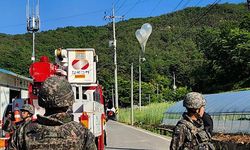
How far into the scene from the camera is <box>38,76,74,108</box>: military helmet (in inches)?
133

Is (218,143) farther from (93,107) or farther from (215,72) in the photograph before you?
(215,72)

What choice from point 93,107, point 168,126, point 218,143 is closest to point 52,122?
point 93,107

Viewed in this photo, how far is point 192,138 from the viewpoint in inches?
232

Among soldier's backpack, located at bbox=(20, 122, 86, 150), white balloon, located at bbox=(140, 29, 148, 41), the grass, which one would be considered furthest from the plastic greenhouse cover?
soldier's backpack, located at bbox=(20, 122, 86, 150)

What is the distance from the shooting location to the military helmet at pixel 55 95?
11.1 ft

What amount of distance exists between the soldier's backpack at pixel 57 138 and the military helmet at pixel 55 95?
16cm

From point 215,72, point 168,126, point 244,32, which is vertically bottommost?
point 168,126

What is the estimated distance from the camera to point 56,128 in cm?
336

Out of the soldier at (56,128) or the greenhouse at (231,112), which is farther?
the greenhouse at (231,112)

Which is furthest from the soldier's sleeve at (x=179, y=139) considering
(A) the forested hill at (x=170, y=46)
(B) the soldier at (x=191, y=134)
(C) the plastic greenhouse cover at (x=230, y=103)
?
(A) the forested hill at (x=170, y=46)

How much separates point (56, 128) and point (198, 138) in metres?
2.95

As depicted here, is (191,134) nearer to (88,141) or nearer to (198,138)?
(198,138)

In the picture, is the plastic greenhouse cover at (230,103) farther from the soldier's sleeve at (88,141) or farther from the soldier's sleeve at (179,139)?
the soldier's sleeve at (88,141)

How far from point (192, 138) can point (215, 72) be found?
73.7 meters
